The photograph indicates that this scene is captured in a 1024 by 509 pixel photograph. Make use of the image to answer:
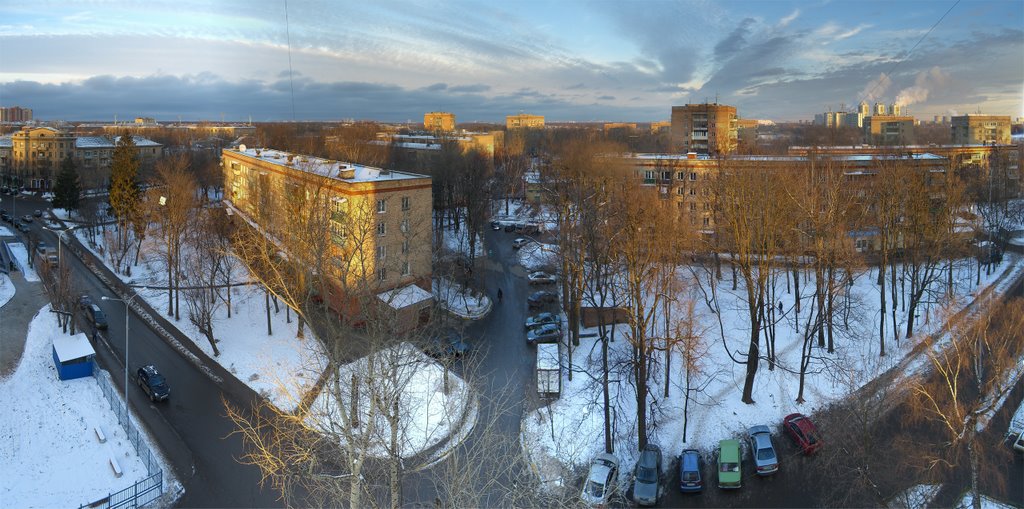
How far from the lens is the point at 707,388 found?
19.3m

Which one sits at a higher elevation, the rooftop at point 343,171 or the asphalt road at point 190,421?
the rooftop at point 343,171

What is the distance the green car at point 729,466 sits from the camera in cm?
1474

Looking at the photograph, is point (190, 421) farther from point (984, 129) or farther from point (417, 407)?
point (984, 129)

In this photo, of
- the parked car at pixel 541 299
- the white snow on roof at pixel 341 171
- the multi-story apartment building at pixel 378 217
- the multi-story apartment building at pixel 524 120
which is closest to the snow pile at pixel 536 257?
the parked car at pixel 541 299

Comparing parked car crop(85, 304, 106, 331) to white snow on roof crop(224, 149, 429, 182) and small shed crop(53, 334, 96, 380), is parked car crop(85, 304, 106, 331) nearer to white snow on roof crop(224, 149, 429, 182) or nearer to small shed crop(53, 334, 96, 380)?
small shed crop(53, 334, 96, 380)

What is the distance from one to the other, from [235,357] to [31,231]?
29.5m

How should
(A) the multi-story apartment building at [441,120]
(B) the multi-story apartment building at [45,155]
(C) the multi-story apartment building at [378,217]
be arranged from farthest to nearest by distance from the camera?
(A) the multi-story apartment building at [441,120] < (B) the multi-story apartment building at [45,155] < (C) the multi-story apartment building at [378,217]

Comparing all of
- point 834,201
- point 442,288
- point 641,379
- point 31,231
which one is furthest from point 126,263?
point 834,201

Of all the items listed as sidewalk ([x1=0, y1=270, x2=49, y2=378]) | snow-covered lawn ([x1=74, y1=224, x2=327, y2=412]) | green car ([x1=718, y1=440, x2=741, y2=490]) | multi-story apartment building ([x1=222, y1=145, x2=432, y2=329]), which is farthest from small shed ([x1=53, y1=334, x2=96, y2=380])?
green car ([x1=718, y1=440, x2=741, y2=490])

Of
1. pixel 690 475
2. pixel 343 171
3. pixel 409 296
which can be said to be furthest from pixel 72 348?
pixel 690 475

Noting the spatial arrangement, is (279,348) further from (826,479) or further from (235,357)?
(826,479)

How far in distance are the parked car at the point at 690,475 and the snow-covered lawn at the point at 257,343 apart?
10022mm

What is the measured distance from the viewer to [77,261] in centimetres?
3406

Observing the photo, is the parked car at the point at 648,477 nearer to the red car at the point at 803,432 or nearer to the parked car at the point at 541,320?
the red car at the point at 803,432
